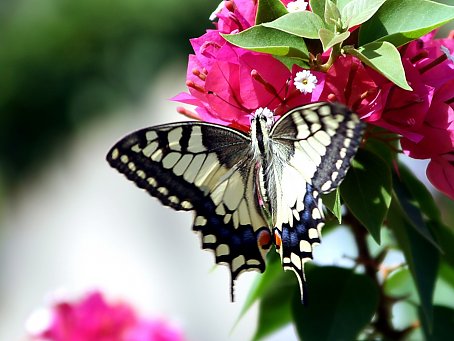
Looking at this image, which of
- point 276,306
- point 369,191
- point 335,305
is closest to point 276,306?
point 276,306

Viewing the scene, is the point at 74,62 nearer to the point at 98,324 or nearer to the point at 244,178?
the point at 98,324

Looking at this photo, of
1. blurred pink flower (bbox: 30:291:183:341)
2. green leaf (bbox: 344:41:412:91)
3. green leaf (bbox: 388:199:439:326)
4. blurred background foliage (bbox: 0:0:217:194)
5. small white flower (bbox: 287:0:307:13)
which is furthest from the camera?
blurred background foliage (bbox: 0:0:217:194)

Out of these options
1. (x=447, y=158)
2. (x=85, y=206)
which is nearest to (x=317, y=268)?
(x=447, y=158)

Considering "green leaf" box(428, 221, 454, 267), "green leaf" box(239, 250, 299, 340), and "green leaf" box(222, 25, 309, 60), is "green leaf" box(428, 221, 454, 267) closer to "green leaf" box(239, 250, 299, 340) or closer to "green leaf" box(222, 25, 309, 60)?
"green leaf" box(239, 250, 299, 340)

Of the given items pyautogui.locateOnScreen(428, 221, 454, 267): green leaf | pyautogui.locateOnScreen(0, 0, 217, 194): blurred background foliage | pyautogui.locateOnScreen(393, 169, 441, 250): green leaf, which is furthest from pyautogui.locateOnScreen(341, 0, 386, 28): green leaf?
pyautogui.locateOnScreen(0, 0, 217, 194): blurred background foliage

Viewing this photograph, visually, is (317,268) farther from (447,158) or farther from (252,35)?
(252,35)

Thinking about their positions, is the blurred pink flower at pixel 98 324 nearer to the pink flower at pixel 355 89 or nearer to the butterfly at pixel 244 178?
the butterfly at pixel 244 178

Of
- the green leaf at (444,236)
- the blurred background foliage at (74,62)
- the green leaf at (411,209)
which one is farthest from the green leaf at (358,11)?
the blurred background foliage at (74,62)
